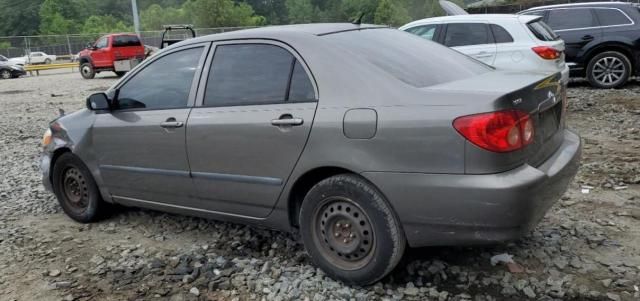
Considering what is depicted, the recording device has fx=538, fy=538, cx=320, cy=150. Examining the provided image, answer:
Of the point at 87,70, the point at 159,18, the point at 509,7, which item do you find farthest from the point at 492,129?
the point at 159,18

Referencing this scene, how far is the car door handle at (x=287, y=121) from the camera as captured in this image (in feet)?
10.7

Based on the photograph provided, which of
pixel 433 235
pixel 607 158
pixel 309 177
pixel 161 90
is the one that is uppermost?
pixel 161 90

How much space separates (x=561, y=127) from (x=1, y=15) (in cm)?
9923

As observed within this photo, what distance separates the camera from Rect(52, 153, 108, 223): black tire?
4.66m

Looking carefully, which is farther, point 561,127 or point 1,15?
point 1,15

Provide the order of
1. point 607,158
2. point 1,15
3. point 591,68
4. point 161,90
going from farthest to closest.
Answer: point 1,15 → point 591,68 → point 607,158 → point 161,90

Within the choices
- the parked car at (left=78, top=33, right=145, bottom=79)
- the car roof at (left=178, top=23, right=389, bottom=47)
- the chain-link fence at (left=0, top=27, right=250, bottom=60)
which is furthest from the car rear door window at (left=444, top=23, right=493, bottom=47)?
the chain-link fence at (left=0, top=27, right=250, bottom=60)

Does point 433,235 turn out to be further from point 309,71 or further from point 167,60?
point 167,60

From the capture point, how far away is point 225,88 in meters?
3.74

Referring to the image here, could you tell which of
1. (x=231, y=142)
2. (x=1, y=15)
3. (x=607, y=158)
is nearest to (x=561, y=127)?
(x=231, y=142)

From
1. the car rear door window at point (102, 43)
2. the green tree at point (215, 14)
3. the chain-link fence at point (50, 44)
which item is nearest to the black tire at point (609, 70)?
the car rear door window at point (102, 43)

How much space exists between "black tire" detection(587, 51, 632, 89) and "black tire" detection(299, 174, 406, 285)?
29.7 ft

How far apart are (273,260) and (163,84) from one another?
62.2 inches

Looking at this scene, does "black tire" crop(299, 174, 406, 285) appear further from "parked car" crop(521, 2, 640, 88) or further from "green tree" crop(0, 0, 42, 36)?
"green tree" crop(0, 0, 42, 36)
